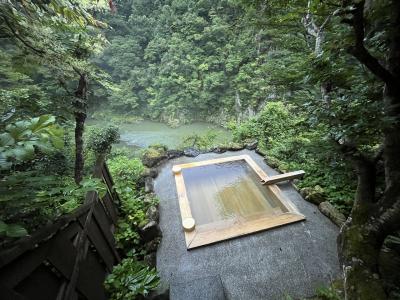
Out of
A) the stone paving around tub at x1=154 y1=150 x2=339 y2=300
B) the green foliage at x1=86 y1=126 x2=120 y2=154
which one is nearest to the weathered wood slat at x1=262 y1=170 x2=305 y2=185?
the stone paving around tub at x1=154 y1=150 x2=339 y2=300

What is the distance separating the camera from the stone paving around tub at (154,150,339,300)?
2.58 meters

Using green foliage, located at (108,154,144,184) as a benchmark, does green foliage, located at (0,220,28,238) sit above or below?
above

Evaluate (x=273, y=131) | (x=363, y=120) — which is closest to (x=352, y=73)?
(x=363, y=120)

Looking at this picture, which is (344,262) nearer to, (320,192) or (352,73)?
(352,73)

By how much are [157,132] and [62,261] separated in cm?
1424

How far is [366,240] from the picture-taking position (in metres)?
Answer: 2.00

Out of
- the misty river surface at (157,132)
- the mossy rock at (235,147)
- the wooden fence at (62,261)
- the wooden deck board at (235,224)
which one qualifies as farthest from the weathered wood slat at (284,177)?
the misty river surface at (157,132)

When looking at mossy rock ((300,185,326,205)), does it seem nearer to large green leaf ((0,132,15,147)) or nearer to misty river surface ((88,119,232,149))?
large green leaf ((0,132,15,147))

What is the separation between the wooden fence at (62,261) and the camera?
38.2 inches

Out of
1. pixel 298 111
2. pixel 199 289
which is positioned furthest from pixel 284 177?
pixel 199 289

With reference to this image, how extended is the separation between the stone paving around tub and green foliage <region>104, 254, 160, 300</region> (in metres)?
0.55

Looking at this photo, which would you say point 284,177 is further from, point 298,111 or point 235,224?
point 298,111

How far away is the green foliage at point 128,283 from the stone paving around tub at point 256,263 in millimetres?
549

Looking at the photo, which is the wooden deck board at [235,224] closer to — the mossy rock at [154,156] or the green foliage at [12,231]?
the mossy rock at [154,156]
